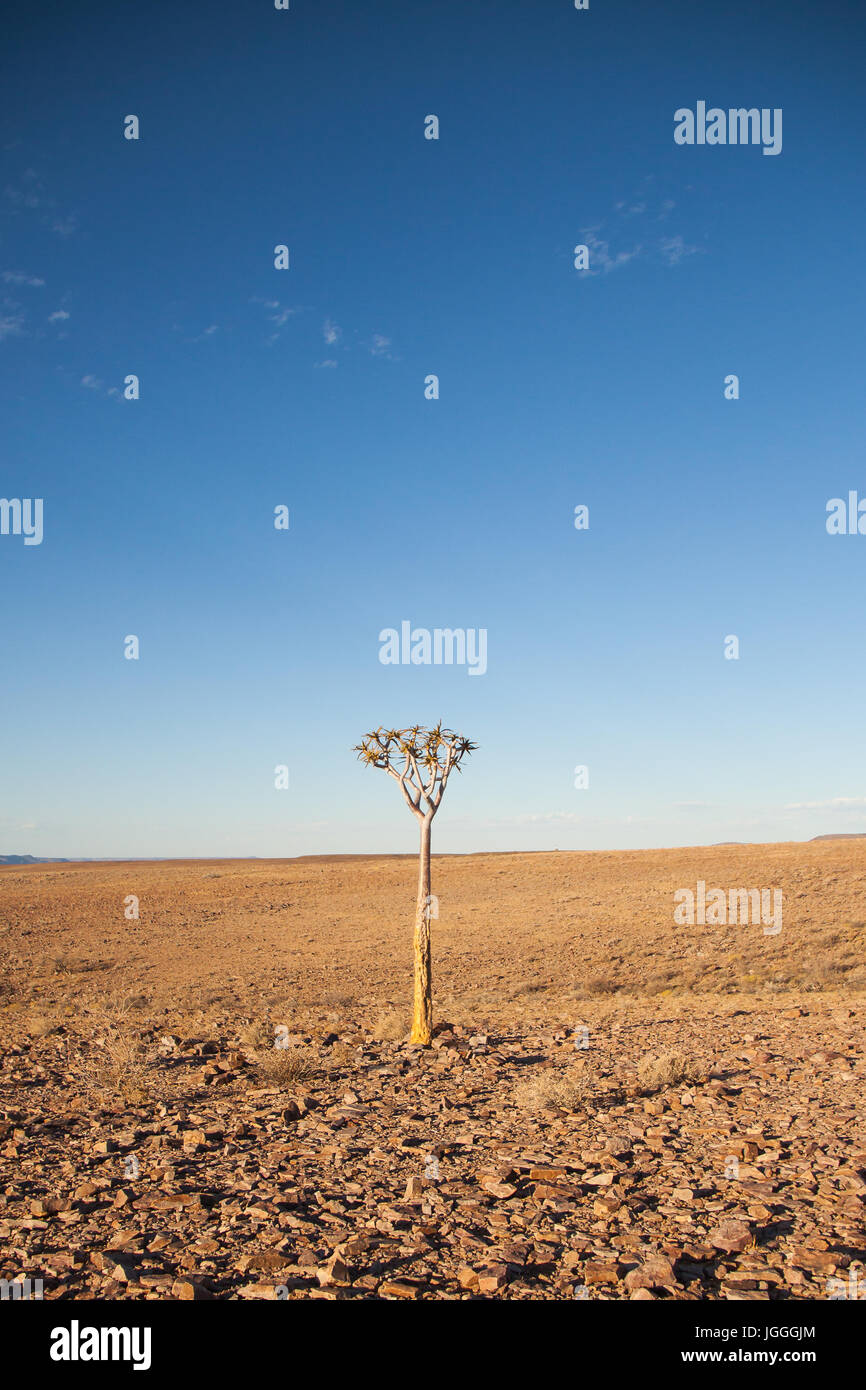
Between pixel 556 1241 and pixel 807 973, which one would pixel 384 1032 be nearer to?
pixel 556 1241

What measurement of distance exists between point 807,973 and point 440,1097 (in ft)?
42.8

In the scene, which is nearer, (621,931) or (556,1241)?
(556,1241)

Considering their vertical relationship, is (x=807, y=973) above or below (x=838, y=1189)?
below

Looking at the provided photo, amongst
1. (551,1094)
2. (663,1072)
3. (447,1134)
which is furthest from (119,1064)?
(663,1072)

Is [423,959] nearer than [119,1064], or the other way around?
[119,1064]

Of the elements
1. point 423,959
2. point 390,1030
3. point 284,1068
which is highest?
point 423,959

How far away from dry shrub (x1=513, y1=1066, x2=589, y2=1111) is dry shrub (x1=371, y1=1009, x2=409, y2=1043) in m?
3.69

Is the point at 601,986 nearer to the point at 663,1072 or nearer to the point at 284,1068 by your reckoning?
the point at 663,1072

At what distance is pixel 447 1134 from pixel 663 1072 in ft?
10.4

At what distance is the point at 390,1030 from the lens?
13.0 meters

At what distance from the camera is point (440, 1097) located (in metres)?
9.59

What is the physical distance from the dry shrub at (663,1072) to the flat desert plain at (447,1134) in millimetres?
30

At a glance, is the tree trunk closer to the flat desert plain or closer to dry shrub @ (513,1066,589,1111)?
the flat desert plain

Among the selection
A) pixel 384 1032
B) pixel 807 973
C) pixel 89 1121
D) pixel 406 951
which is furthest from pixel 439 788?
pixel 406 951
